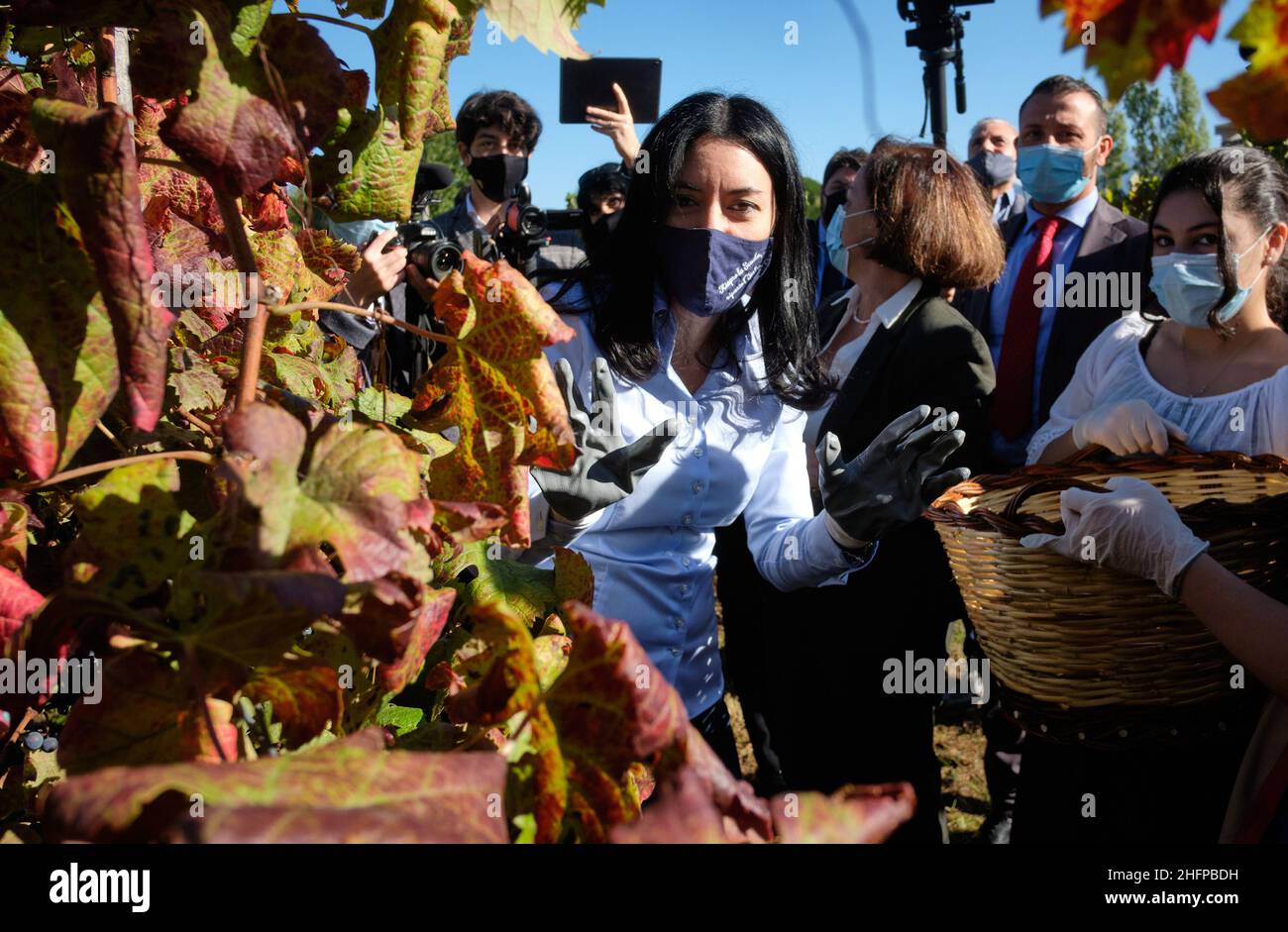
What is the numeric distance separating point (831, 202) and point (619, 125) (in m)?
1.26

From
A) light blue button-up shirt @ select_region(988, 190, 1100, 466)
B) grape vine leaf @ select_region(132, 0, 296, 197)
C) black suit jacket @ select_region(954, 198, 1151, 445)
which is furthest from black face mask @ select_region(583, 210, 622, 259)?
light blue button-up shirt @ select_region(988, 190, 1100, 466)

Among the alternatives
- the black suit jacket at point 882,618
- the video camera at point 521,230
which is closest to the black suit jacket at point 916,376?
the black suit jacket at point 882,618

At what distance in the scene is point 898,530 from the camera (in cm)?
288

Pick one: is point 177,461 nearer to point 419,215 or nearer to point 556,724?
point 556,724

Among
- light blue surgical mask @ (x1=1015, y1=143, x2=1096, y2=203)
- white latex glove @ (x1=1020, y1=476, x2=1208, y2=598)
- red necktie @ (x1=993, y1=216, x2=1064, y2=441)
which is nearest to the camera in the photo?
white latex glove @ (x1=1020, y1=476, x2=1208, y2=598)

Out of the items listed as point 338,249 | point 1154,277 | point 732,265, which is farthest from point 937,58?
point 338,249

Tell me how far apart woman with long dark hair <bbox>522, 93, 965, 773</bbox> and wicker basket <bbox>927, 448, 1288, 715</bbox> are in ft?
0.62

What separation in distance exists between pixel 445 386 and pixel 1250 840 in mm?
1455

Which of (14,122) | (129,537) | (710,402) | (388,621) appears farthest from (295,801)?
(710,402)

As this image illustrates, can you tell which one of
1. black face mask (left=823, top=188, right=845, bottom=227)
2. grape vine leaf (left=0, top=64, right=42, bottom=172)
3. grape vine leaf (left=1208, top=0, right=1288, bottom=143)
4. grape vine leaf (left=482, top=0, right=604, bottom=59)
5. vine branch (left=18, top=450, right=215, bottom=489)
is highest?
black face mask (left=823, top=188, right=845, bottom=227)

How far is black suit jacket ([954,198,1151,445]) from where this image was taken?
327 centimetres

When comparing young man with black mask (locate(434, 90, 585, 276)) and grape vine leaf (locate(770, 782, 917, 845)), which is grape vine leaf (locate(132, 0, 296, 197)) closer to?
grape vine leaf (locate(770, 782, 917, 845))

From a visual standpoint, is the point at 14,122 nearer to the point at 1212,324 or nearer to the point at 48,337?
the point at 48,337

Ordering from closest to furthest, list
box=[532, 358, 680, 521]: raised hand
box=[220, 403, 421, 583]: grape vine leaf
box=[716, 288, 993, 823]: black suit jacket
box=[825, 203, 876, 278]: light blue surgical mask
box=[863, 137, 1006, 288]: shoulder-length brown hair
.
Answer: box=[220, 403, 421, 583]: grape vine leaf → box=[532, 358, 680, 521]: raised hand → box=[716, 288, 993, 823]: black suit jacket → box=[863, 137, 1006, 288]: shoulder-length brown hair → box=[825, 203, 876, 278]: light blue surgical mask
